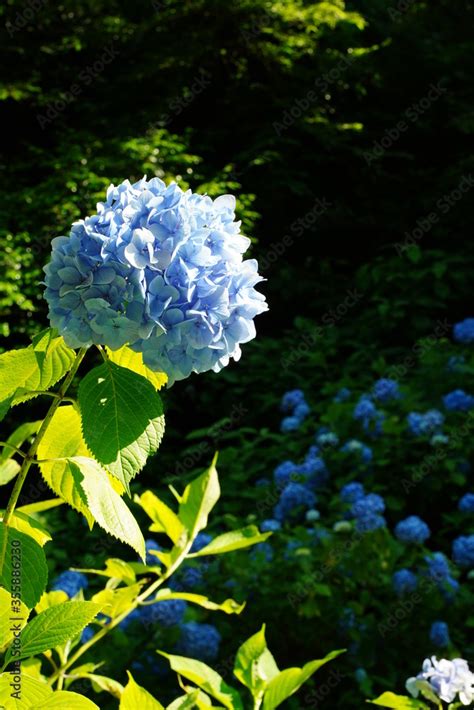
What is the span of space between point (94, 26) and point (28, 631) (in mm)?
7138

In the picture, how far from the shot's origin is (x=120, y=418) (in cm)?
95

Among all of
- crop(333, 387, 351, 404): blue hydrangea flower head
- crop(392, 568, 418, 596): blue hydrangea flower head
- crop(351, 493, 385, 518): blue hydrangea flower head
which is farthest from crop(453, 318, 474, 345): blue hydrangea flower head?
crop(392, 568, 418, 596): blue hydrangea flower head

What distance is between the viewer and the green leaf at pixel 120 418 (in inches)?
36.7

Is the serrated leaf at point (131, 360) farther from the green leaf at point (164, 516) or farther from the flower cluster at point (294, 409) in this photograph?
the flower cluster at point (294, 409)

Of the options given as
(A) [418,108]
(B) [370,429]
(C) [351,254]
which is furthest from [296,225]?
(B) [370,429]

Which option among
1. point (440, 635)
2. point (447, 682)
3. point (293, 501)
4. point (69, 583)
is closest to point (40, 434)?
point (447, 682)

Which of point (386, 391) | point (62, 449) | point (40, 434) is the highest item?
point (40, 434)

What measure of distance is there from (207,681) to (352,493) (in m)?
2.78

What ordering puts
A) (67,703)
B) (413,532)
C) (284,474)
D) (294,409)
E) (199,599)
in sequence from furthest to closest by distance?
(294,409)
(284,474)
(413,532)
(199,599)
(67,703)

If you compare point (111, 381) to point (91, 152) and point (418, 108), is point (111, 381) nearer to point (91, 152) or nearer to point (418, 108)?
point (91, 152)

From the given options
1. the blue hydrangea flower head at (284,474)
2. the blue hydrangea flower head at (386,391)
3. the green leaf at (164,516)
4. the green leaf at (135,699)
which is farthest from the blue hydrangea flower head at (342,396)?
the green leaf at (135,699)

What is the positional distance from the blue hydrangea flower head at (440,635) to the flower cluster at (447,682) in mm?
1733

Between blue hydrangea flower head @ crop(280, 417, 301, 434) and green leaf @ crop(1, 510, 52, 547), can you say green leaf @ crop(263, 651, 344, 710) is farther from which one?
blue hydrangea flower head @ crop(280, 417, 301, 434)

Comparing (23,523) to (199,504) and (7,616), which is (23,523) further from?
(199,504)
